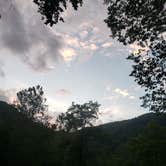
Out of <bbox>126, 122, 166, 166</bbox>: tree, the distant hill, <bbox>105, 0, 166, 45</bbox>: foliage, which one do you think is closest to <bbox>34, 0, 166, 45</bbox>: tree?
<bbox>105, 0, 166, 45</bbox>: foliage

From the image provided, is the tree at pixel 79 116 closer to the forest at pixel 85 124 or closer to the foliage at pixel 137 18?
the forest at pixel 85 124

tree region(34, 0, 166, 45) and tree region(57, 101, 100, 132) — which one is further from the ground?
tree region(57, 101, 100, 132)

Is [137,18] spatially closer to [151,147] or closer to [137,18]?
[137,18]

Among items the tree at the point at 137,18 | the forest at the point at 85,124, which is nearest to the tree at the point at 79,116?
the forest at the point at 85,124

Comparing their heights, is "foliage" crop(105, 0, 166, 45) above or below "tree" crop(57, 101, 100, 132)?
below

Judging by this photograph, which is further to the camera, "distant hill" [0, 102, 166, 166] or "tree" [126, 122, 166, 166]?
"tree" [126, 122, 166, 166]

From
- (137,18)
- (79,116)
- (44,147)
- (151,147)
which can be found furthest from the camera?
(79,116)

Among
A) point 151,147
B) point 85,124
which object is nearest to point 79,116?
point 85,124

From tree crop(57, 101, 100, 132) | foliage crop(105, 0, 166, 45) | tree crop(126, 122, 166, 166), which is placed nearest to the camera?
foliage crop(105, 0, 166, 45)

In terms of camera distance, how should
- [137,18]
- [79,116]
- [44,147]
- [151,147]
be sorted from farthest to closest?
[79,116] → [151,147] → [44,147] → [137,18]

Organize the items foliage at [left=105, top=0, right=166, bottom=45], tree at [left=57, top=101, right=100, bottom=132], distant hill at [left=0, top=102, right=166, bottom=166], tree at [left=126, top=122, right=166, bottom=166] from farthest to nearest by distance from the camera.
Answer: tree at [left=57, top=101, right=100, bottom=132], tree at [left=126, top=122, right=166, bottom=166], distant hill at [left=0, top=102, right=166, bottom=166], foliage at [left=105, top=0, right=166, bottom=45]

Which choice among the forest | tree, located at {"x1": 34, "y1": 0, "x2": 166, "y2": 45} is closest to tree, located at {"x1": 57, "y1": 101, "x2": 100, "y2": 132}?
the forest

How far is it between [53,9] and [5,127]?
92.9 feet

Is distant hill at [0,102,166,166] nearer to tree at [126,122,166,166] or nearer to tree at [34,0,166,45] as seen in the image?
tree at [126,122,166,166]
